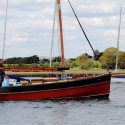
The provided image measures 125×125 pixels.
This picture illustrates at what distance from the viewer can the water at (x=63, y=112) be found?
42666 millimetres

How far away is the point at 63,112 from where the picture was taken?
4744cm

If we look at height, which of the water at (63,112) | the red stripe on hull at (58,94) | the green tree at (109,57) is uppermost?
the green tree at (109,57)

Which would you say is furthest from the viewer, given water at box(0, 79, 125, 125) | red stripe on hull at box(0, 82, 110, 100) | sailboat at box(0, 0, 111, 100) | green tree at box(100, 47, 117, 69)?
green tree at box(100, 47, 117, 69)

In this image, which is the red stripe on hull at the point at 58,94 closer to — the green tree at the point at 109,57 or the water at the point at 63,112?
the water at the point at 63,112

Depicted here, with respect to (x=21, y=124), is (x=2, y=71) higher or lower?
higher

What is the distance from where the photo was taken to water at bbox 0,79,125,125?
42.7m

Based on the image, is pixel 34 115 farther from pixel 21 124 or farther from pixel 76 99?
pixel 76 99

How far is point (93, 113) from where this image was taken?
1853 inches

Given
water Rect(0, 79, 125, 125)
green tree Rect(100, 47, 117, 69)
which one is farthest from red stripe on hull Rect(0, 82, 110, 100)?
green tree Rect(100, 47, 117, 69)

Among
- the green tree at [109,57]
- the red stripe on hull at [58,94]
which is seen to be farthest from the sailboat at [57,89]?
the green tree at [109,57]

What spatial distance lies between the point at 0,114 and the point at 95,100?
11744mm

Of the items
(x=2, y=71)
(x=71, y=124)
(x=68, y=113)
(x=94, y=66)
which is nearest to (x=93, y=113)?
(x=68, y=113)

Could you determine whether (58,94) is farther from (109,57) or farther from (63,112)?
(109,57)

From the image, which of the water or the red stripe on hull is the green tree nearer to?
the red stripe on hull
